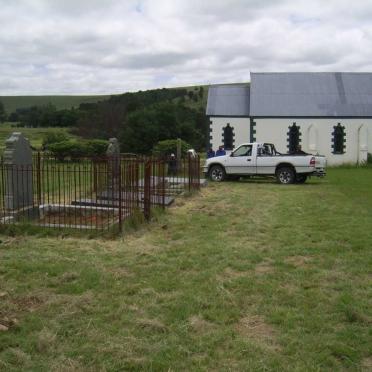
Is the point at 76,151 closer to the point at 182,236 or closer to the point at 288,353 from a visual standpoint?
the point at 182,236

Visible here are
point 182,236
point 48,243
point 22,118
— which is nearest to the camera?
point 48,243

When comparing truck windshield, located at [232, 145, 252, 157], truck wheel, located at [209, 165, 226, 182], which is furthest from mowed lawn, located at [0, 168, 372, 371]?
truck wheel, located at [209, 165, 226, 182]

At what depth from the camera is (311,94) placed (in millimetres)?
37906

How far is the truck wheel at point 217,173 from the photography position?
856 inches

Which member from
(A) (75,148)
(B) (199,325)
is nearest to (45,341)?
(B) (199,325)

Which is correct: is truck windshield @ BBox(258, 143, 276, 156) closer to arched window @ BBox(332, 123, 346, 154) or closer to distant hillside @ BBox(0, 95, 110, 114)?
arched window @ BBox(332, 123, 346, 154)

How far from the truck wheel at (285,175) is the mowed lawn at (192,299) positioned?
1058cm

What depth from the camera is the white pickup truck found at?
A: 20.3 metres

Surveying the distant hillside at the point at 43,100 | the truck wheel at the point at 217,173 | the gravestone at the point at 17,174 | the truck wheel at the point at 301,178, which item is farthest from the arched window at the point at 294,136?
the distant hillside at the point at 43,100

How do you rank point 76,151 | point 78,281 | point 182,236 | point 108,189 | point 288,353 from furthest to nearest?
point 76,151 < point 108,189 < point 182,236 < point 78,281 < point 288,353

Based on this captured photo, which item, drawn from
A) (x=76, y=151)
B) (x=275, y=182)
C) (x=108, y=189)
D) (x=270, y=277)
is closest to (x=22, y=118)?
(x=76, y=151)

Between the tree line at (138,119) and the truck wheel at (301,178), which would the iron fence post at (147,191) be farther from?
the tree line at (138,119)

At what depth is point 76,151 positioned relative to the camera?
30422 mm

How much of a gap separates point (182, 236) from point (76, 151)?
2243 cm
